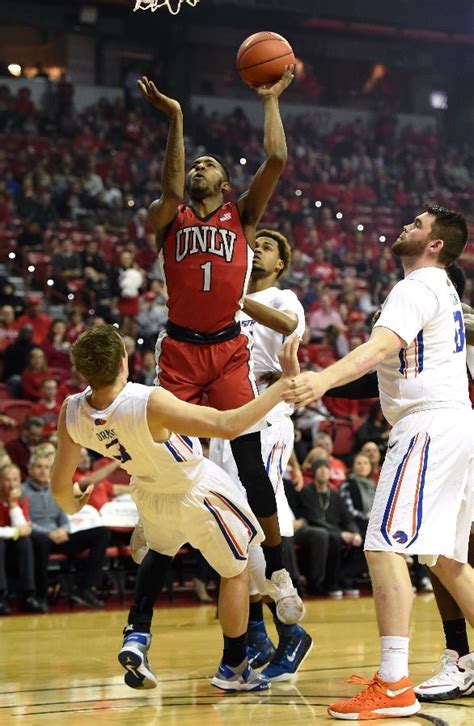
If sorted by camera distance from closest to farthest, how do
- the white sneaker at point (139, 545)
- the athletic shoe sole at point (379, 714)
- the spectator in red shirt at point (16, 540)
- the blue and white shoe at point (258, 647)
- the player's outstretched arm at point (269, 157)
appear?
1. the athletic shoe sole at point (379, 714)
2. the player's outstretched arm at point (269, 157)
3. the white sneaker at point (139, 545)
4. the blue and white shoe at point (258, 647)
5. the spectator in red shirt at point (16, 540)

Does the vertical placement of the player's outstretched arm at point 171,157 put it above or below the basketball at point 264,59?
below

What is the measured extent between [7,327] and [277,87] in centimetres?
920

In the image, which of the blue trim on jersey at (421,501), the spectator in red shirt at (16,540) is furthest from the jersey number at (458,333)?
the spectator in red shirt at (16,540)

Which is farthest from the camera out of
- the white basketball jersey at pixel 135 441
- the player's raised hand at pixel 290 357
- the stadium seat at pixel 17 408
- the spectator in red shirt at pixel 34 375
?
the spectator in red shirt at pixel 34 375

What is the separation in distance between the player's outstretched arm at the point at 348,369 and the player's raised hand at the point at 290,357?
0.15ft

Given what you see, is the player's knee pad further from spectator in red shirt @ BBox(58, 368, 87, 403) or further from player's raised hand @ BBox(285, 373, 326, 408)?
spectator in red shirt @ BBox(58, 368, 87, 403)

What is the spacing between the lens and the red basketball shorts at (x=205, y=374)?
20.0 ft

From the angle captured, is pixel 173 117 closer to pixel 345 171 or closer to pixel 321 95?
pixel 345 171

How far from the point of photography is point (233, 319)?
6230mm

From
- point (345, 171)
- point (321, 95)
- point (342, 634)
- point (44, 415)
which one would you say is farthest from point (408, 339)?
point (321, 95)

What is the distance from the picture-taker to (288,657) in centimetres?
629

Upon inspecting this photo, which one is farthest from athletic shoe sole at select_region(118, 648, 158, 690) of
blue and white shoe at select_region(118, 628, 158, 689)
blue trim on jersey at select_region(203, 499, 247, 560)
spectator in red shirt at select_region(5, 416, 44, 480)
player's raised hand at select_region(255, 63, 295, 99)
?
spectator in red shirt at select_region(5, 416, 44, 480)

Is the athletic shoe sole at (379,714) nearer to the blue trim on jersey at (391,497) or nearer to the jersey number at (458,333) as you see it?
the blue trim on jersey at (391,497)

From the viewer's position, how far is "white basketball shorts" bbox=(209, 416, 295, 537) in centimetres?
691
